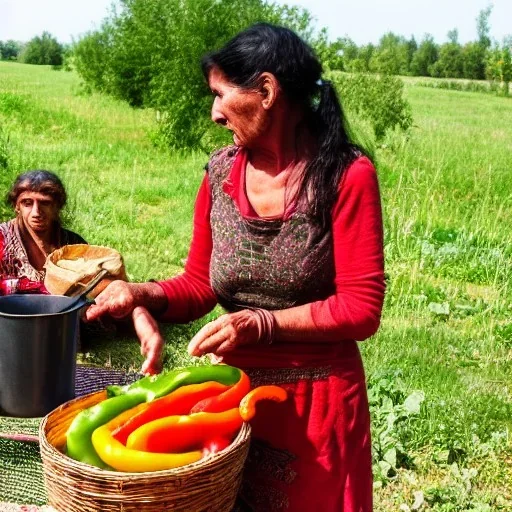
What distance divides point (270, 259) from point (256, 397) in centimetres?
28

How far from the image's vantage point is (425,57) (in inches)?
2518

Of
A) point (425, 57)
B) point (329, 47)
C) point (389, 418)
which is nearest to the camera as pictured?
point (389, 418)

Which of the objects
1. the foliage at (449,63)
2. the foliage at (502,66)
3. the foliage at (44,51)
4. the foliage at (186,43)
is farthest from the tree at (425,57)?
the foliage at (186,43)

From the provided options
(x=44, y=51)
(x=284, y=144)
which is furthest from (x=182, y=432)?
(x=44, y=51)

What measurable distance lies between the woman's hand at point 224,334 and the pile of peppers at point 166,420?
51 millimetres

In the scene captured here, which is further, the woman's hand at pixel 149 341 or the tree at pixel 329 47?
the tree at pixel 329 47

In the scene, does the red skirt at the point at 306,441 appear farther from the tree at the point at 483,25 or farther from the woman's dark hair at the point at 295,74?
the tree at the point at 483,25

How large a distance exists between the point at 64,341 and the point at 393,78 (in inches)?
423

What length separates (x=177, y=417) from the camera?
4.34ft

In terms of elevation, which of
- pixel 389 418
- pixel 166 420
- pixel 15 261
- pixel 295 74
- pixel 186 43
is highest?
pixel 186 43

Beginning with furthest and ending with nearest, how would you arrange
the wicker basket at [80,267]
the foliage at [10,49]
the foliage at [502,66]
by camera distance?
the foliage at [10,49]
the foliage at [502,66]
the wicker basket at [80,267]

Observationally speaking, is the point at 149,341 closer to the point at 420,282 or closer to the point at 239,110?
the point at 239,110

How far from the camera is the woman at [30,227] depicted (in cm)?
498

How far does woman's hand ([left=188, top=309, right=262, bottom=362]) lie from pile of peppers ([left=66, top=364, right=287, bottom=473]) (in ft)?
0.17
